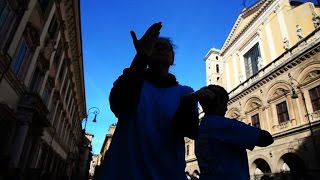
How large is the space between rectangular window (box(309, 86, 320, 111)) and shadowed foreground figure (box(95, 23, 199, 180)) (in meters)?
19.7

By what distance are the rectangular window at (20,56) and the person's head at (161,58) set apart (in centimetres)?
1084

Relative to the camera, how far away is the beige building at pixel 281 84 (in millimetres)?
17953

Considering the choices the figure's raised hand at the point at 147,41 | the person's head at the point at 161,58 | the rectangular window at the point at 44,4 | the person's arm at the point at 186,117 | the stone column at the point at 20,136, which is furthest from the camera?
the rectangular window at the point at 44,4

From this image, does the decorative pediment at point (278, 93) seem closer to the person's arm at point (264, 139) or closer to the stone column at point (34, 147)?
the stone column at point (34, 147)

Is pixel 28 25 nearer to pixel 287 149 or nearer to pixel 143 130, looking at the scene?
pixel 143 130

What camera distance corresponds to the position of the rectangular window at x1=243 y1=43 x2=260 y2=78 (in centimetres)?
2980

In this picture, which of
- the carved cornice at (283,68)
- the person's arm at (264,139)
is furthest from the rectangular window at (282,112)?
the person's arm at (264,139)

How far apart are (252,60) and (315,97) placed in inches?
527

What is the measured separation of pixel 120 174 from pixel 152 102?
0.57 metres

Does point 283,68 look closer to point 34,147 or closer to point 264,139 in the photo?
point 34,147

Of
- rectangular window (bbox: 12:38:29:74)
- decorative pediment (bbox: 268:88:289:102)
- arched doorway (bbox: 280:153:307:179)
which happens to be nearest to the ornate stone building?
rectangular window (bbox: 12:38:29:74)

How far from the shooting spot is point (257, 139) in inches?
86.9

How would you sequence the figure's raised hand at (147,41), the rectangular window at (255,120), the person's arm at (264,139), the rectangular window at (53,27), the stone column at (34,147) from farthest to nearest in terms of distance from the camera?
the rectangular window at (255,120) → the rectangular window at (53,27) → the stone column at (34,147) → the person's arm at (264,139) → the figure's raised hand at (147,41)

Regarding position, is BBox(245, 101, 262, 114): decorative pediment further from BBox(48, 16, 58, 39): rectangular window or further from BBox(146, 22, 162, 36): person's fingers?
BBox(146, 22, 162, 36): person's fingers
